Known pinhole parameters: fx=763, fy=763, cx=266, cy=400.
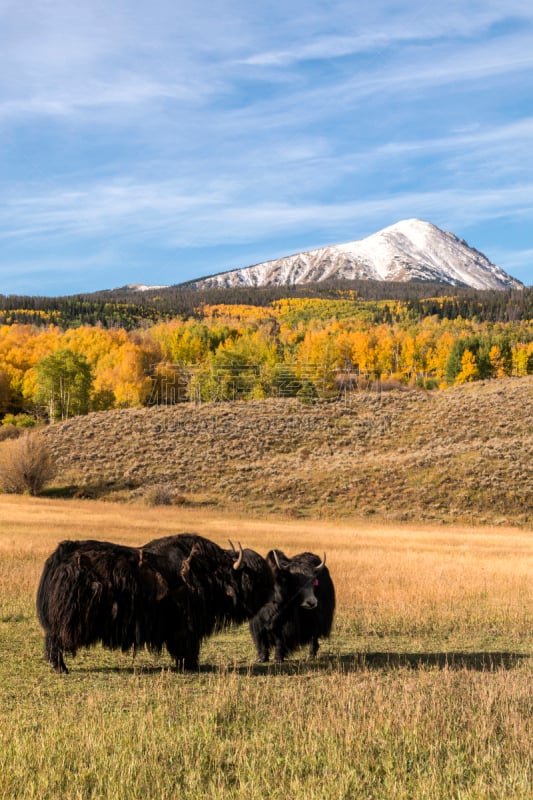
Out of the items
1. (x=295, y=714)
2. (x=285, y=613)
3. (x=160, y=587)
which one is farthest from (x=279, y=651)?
(x=295, y=714)

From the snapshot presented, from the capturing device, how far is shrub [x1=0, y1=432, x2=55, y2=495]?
5459 centimetres

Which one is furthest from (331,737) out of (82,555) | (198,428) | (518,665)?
(198,428)

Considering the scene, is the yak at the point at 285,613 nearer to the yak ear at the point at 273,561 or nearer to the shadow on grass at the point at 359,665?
the yak ear at the point at 273,561

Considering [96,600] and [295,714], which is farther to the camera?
[96,600]

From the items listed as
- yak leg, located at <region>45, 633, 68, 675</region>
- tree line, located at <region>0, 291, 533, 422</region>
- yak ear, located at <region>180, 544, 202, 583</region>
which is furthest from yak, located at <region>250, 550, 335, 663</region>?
tree line, located at <region>0, 291, 533, 422</region>

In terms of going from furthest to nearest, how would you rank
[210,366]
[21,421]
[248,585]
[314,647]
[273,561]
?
1. [210,366]
2. [21,421]
3. [314,647]
4. [273,561]
5. [248,585]

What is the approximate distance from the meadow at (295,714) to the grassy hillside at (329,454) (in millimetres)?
37574

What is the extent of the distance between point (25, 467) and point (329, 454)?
1117 inches

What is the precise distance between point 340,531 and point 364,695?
3113 centimetres

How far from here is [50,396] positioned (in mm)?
97875

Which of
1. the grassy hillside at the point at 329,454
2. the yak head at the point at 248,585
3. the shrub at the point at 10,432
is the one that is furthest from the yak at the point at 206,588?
the shrub at the point at 10,432

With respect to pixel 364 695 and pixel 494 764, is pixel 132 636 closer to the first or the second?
pixel 364 695

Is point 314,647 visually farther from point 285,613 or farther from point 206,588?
point 206,588

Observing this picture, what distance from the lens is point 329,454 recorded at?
233ft
